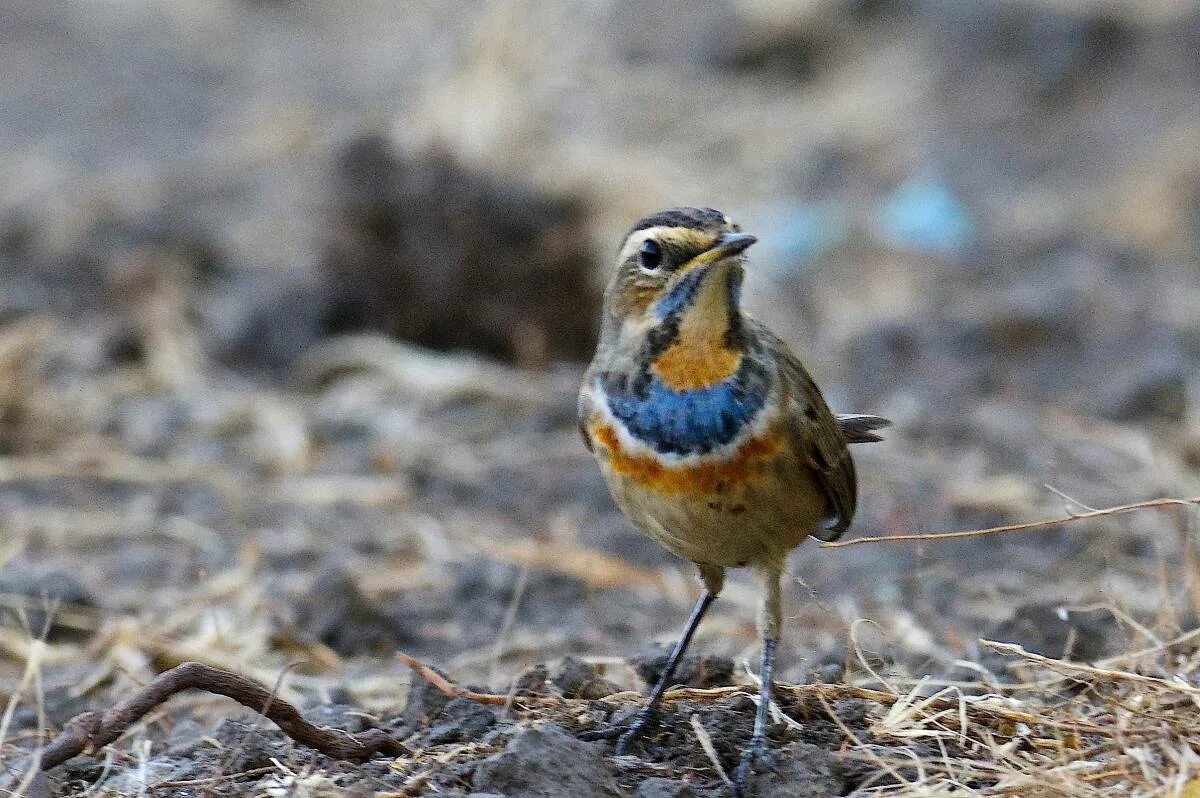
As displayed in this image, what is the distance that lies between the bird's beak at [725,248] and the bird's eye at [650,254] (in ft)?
0.30

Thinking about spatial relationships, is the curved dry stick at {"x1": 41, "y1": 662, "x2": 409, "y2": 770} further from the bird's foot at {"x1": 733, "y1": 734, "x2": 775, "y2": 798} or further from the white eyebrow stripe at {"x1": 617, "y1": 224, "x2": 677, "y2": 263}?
the white eyebrow stripe at {"x1": 617, "y1": 224, "x2": 677, "y2": 263}

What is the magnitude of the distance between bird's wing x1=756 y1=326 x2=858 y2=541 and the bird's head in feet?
0.58

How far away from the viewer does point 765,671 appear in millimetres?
3695

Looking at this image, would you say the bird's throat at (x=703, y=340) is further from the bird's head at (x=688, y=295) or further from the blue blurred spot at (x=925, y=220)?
the blue blurred spot at (x=925, y=220)

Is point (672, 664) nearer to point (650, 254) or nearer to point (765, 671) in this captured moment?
point (765, 671)

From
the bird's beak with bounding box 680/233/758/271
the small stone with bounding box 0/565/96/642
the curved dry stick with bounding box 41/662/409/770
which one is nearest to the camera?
the curved dry stick with bounding box 41/662/409/770

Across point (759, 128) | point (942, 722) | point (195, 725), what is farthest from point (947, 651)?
point (759, 128)

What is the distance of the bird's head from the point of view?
3652 mm

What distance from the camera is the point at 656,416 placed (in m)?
3.69

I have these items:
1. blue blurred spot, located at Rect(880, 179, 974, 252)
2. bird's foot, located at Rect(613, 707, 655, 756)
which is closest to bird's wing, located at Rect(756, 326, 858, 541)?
bird's foot, located at Rect(613, 707, 655, 756)

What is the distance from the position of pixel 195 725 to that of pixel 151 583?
1648mm

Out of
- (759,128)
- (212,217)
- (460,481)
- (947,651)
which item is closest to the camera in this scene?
(947,651)

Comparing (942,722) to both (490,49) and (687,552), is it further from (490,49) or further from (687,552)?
(490,49)

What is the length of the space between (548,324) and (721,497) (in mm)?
4856
